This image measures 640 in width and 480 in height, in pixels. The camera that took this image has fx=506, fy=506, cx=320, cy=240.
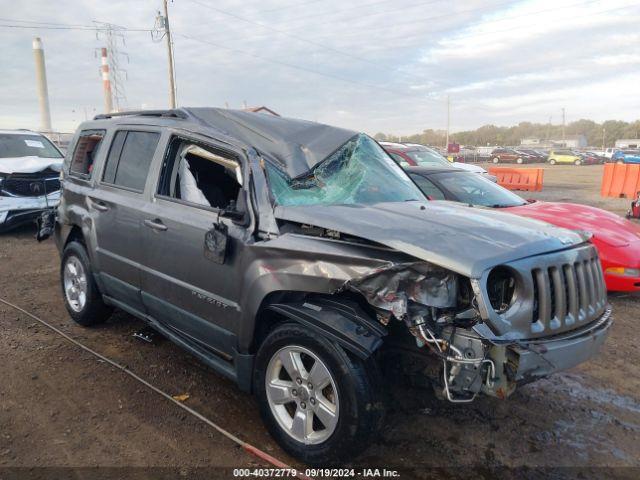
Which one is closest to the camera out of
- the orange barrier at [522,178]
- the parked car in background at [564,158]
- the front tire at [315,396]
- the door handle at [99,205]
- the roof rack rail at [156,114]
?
the front tire at [315,396]

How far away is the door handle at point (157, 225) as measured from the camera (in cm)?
366

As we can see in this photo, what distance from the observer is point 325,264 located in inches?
109

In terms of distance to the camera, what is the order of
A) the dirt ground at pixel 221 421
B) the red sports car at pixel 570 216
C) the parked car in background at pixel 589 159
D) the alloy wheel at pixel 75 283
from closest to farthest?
the dirt ground at pixel 221 421 → the alloy wheel at pixel 75 283 → the red sports car at pixel 570 216 → the parked car in background at pixel 589 159

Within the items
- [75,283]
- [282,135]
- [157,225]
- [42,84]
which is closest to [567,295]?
[282,135]

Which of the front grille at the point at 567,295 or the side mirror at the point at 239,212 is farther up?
the side mirror at the point at 239,212

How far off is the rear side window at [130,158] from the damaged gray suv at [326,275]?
2 centimetres

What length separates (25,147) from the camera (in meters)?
10.7

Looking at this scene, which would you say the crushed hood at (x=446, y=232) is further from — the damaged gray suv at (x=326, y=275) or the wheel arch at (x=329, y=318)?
the wheel arch at (x=329, y=318)

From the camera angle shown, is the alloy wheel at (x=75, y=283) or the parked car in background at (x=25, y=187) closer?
the alloy wheel at (x=75, y=283)

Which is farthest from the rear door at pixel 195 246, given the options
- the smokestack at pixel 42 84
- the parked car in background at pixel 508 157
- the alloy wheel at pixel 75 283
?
the smokestack at pixel 42 84

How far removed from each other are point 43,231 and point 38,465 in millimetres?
3543

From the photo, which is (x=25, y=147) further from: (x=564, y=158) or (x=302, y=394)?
(x=564, y=158)

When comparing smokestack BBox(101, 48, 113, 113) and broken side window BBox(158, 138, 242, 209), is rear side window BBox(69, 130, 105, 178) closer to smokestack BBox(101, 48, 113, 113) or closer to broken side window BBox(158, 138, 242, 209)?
broken side window BBox(158, 138, 242, 209)

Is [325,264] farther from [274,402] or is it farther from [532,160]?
[532,160]
